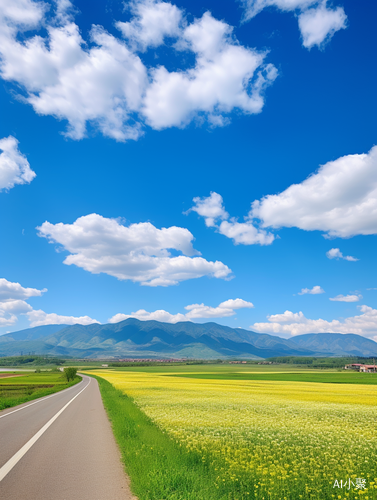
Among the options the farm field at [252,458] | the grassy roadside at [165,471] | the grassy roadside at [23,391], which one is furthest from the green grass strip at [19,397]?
the grassy roadside at [165,471]

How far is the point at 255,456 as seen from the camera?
1059 centimetres

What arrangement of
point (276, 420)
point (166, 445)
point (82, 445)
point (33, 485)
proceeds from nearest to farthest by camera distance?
point (33, 485), point (166, 445), point (82, 445), point (276, 420)

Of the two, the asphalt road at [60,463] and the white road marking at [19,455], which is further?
the white road marking at [19,455]

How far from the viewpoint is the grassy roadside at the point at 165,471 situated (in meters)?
7.56

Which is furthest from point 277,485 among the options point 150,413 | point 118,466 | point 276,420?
point 150,413

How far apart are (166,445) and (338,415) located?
14971 mm

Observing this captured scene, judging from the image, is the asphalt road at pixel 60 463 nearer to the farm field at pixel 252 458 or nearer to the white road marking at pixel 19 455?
the white road marking at pixel 19 455

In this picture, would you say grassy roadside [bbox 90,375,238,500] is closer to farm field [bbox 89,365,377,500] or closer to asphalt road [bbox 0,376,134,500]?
farm field [bbox 89,365,377,500]

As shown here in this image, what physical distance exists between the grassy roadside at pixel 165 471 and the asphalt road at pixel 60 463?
1.32 feet

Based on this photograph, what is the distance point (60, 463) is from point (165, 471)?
408 centimetres

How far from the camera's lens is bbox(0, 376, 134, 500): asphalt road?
7969 millimetres

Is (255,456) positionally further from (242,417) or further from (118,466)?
(242,417)

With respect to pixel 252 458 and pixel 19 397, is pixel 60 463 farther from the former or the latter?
pixel 19 397

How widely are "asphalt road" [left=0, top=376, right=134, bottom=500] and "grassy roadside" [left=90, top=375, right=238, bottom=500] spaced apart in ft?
1.32
